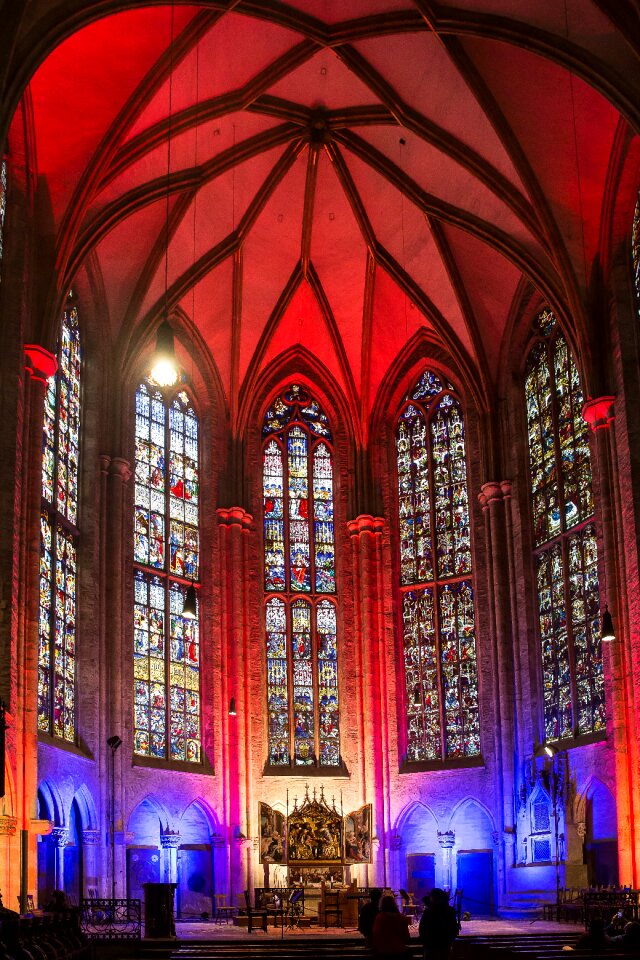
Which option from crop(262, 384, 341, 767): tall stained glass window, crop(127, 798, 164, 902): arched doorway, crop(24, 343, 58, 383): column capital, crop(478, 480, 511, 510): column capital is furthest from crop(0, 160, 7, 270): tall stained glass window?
crop(478, 480, 511, 510): column capital

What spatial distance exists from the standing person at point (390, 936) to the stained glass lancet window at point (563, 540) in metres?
17.7

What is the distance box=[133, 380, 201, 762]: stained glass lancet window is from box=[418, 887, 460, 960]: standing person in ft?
65.4

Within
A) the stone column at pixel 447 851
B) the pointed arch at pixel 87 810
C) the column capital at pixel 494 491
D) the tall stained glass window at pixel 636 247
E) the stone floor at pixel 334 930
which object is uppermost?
the tall stained glass window at pixel 636 247

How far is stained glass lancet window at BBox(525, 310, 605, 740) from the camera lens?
3012cm

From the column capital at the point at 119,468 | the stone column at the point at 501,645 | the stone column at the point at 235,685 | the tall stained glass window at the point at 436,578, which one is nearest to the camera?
the stone column at the point at 501,645

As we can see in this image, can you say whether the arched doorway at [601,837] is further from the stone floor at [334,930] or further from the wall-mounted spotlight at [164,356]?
the wall-mounted spotlight at [164,356]

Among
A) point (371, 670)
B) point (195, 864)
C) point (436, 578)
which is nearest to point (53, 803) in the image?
point (195, 864)

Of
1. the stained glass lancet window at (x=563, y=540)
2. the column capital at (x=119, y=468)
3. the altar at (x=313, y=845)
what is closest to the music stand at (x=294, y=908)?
the altar at (x=313, y=845)

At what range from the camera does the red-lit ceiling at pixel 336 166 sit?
26328 mm

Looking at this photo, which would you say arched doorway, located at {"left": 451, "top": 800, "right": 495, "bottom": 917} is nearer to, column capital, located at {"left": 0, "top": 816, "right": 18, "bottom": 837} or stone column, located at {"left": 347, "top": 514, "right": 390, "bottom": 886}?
stone column, located at {"left": 347, "top": 514, "right": 390, "bottom": 886}

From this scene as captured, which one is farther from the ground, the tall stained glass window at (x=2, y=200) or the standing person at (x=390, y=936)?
the tall stained glass window at (x=2, y=200)

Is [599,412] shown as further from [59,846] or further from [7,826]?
[7,826]

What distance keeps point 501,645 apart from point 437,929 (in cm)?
2059

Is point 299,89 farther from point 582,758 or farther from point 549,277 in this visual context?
point 582,758
